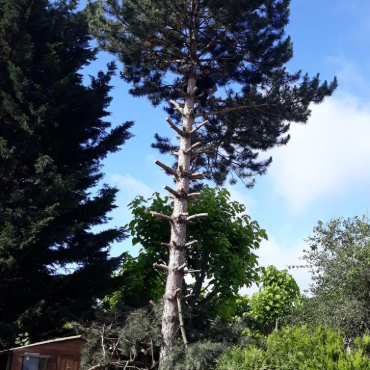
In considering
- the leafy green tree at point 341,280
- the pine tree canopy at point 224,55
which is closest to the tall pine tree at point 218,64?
the pine tree canopy at point 224,55

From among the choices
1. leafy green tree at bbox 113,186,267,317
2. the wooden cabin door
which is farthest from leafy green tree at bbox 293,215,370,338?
the wooden cabin door

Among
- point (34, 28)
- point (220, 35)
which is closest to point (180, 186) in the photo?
point (220, 35)

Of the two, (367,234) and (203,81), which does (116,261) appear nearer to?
(203,81)

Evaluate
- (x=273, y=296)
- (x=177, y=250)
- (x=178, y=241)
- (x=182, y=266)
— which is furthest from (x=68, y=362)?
(x=273, y=296)

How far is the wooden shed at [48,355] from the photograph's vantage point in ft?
35.4

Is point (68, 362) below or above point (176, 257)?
below

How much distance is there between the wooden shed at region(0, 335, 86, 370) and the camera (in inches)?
424

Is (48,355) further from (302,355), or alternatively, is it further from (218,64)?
(218,64)

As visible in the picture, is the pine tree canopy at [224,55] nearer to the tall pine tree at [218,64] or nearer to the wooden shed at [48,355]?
the tall pine tree at [218,64]

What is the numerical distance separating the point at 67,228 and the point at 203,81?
19.1 feet

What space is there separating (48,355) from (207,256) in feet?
20.4

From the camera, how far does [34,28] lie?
15383mm

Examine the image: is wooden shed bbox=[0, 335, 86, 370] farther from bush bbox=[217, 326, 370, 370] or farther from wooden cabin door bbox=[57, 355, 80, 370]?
bush bbox=[217, 326, 370, 370]

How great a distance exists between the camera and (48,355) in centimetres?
Answer: 1094
